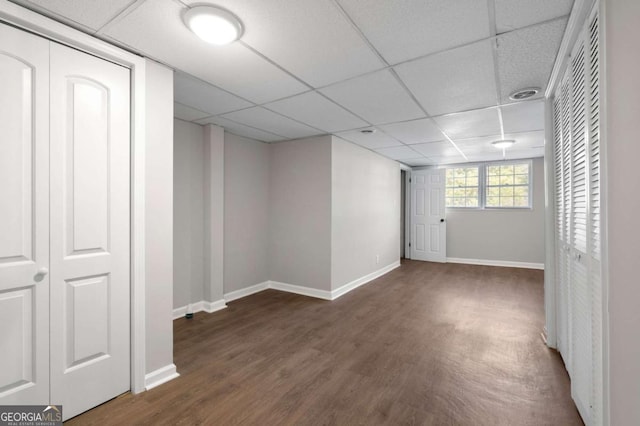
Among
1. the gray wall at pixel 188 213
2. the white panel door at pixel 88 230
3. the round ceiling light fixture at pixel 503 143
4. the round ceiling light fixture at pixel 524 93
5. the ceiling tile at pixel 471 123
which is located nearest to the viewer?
the white panel door at pixel 88 230

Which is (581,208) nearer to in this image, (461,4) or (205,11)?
(461,4)

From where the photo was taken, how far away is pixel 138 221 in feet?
6.78

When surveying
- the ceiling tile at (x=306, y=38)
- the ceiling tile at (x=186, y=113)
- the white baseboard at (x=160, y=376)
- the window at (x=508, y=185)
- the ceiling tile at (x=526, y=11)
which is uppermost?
the ceiling tile at (x=186, y=113)

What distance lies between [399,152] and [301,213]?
2.36 meters

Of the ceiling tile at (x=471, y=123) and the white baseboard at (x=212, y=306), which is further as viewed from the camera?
the white baseboard at (x=212, y=306)

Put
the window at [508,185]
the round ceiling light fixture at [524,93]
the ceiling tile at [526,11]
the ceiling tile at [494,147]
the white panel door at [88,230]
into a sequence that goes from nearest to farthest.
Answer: the ceiling tile at [526,11]
the white panel door at [88,230]
the round ceiling light fixture at [524,93]
the ceiling tile at [494,147]
the window at [508,185]

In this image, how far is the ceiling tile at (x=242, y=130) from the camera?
3.66 meters

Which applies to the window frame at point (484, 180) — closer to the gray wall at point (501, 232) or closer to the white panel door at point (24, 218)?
the gray wall at point (501, 232)

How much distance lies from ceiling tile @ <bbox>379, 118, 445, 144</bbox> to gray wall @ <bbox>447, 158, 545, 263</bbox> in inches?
132

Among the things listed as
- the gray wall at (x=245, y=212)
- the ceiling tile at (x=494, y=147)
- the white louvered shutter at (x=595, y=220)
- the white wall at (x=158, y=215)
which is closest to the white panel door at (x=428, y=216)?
the ceiling tile at (x=494, y=147)

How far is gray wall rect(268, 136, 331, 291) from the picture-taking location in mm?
4298

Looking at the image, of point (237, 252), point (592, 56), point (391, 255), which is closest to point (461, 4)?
point (592, 56)

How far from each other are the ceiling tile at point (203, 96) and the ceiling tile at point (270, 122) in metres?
0.17

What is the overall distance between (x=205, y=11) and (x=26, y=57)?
1040mm
